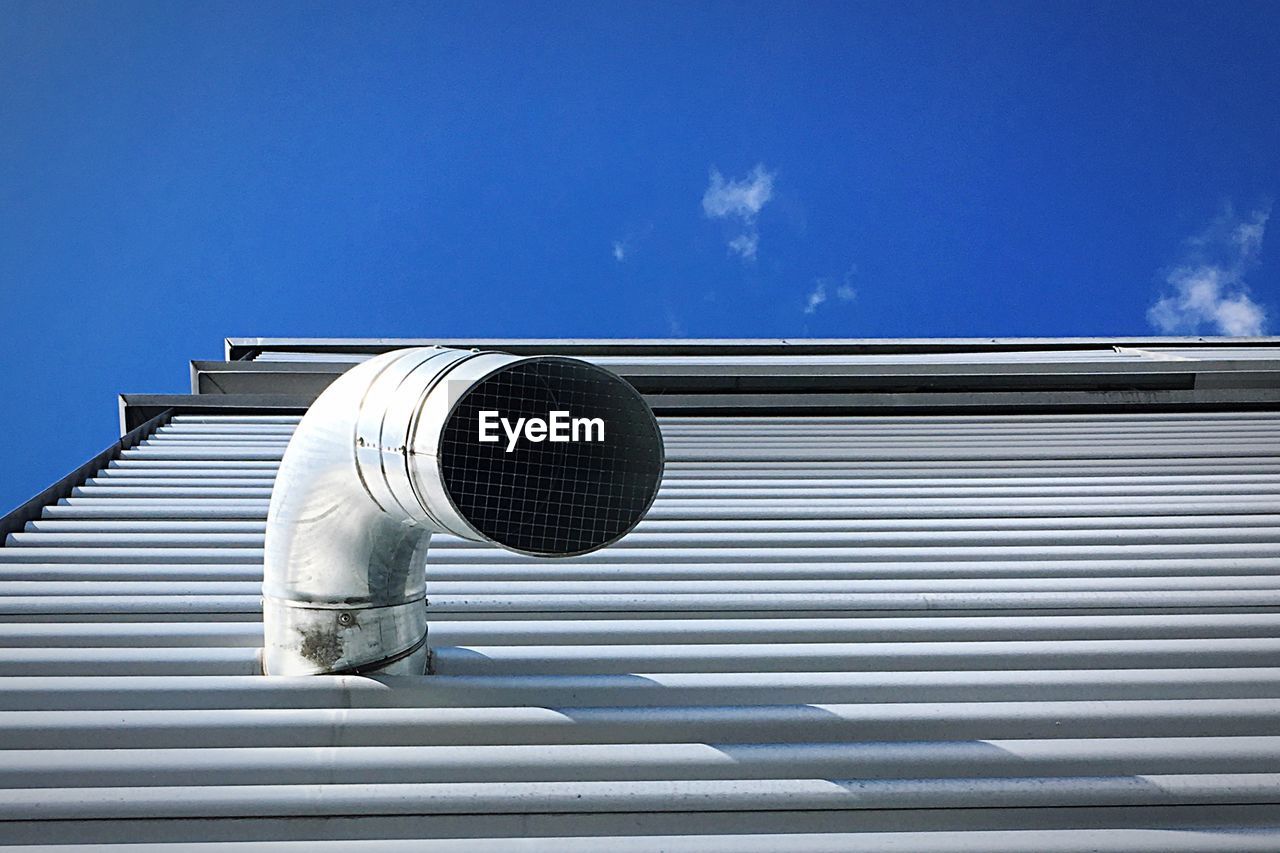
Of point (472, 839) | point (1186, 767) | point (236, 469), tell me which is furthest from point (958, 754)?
point (236, 469)

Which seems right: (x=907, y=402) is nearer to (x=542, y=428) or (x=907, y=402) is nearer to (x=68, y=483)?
(x=542, y=428)

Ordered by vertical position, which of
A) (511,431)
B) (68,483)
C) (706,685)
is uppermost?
(511,431)

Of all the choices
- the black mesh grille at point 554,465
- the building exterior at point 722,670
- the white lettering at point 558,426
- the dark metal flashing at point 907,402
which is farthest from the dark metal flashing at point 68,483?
the white lettering at point 558,426

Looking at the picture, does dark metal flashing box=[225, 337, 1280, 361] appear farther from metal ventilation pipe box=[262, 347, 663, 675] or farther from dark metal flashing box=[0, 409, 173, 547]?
metal ventilation pipe box=[262, 347, 663, 675]

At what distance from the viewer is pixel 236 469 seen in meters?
2.79

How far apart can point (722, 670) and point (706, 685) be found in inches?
3.9

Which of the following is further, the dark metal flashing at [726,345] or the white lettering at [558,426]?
the dark metal flashing at [726,345]

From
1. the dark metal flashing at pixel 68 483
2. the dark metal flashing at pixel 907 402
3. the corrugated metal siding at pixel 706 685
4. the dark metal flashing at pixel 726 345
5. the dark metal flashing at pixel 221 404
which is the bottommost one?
the corrugated metal siding at pixel 706 685

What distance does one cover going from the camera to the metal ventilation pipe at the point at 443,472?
1233 millimetres

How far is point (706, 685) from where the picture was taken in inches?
68.1

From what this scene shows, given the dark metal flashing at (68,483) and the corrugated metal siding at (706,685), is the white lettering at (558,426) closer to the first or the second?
the corrugated metal siding at (706,685)

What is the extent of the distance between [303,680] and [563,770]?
1.91 feet

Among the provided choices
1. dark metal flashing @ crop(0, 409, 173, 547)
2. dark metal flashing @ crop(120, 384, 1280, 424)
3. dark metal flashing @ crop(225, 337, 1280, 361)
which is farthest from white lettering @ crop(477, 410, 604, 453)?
dark metal flashing @ crop(225, 337, 1280, 361)

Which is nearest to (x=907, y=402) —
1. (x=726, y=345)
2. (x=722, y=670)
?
(x=726, y=345)
